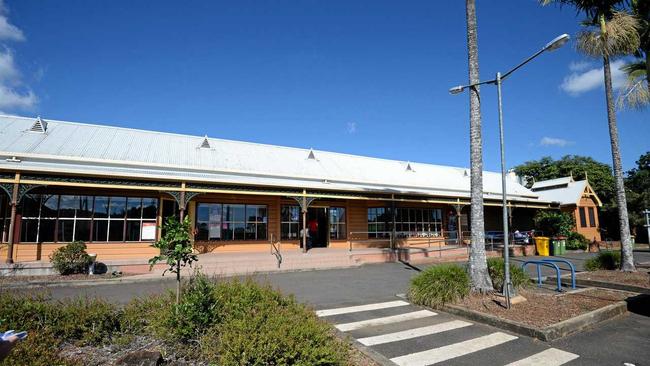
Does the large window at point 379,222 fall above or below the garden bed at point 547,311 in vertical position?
above

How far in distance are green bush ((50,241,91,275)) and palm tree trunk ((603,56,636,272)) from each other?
19.1m

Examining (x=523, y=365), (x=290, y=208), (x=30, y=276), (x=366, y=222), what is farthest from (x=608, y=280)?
(x=30, y=276)

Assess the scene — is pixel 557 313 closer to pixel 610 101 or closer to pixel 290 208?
pixel 610 101

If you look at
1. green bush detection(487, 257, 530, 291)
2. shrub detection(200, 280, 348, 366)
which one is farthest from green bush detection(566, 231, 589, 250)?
shrub detection(200, 280, 348, 366)

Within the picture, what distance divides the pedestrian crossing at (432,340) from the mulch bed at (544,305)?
2.30ft

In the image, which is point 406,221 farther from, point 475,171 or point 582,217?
point 582,217

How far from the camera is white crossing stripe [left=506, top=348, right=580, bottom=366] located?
5.05 meters

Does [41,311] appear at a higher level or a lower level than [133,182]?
lower

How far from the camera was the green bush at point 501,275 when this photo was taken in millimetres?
8773

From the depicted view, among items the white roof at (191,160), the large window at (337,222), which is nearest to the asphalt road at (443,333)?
the white roof at (191,160)

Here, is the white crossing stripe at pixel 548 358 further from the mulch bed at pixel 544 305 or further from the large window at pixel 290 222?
the large window at pixel 290 222

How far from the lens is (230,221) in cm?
1767

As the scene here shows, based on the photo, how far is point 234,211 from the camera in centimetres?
1781

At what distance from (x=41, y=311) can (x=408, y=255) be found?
15543 mm
